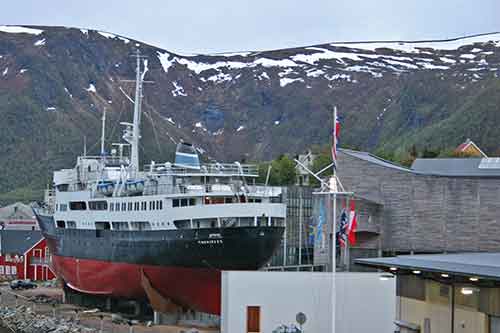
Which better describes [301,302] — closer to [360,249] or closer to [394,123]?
[360,249]

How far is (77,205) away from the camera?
176 ft

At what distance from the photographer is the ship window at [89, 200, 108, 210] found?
165 ft

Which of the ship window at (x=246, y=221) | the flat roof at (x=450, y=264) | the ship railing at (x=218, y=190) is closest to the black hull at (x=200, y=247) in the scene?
the ship window at (x=246, y=221)

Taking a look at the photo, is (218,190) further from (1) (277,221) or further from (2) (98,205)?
(2) (98,205)

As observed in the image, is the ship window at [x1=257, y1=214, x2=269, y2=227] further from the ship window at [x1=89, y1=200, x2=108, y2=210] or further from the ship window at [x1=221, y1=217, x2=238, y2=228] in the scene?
the ship window at [x1=89, y1=200, x2=108, y2=210]

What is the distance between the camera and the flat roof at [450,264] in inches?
762

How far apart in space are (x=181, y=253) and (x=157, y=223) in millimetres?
2519

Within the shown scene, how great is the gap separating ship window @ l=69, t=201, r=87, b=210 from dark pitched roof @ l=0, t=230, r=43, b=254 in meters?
20.3

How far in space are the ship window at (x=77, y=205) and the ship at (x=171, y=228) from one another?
5 centimetres

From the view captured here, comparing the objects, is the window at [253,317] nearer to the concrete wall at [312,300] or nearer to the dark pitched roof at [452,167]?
the concrete wall at [312,300]

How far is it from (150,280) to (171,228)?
2823mm

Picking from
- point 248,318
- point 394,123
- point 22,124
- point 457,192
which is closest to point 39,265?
point 457,192

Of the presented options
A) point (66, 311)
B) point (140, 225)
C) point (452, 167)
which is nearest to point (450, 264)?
point (140, 225)

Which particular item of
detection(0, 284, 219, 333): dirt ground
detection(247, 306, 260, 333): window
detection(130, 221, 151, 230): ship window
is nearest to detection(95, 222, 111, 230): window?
detection(130, 221, 151, 230): ship window
